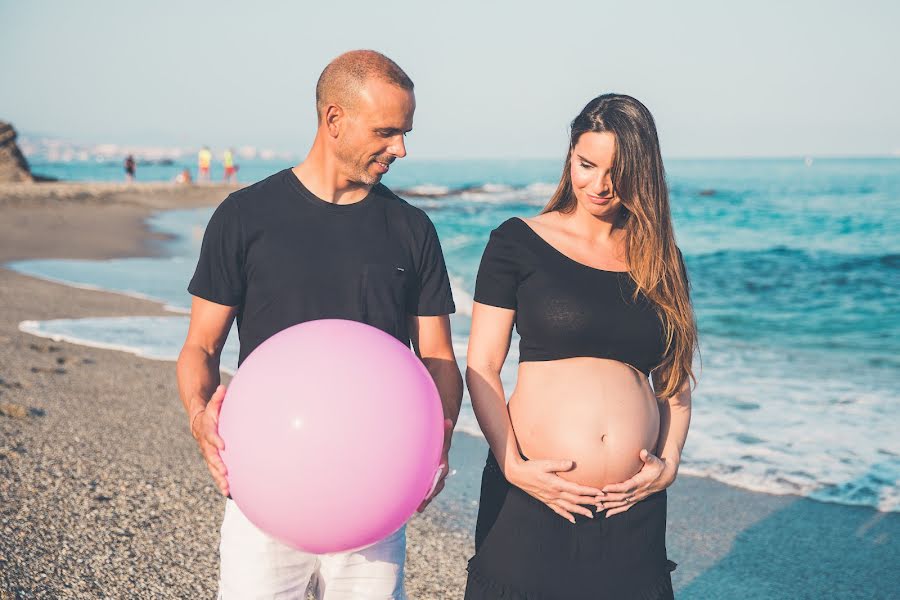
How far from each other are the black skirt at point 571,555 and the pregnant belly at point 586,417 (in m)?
0.14

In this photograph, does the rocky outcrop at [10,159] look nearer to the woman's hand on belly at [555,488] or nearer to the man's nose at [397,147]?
the man's nose at [397,147]

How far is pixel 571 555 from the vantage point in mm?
2551

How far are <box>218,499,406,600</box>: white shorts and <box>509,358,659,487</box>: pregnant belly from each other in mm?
544

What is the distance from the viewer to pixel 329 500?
2025 millimetres

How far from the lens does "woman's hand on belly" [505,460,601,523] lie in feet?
8.16

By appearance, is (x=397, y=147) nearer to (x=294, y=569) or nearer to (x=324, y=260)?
(x=324, y=260)

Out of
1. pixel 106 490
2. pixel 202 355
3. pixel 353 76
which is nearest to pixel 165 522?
pixel 106 490

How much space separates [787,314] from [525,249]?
11.7 meters

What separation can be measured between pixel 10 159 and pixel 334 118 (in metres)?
34.5

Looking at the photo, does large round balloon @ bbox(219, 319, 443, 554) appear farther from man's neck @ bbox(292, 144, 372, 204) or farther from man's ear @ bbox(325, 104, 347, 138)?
man's ear @ bbox(325, 104, 347, 138)

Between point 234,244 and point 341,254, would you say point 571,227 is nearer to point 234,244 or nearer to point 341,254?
point 341,254

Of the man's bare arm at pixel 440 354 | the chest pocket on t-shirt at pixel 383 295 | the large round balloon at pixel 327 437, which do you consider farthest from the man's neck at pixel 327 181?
the large round balloon at pixel 327 437

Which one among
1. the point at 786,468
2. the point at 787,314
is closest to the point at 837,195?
the point at 787,314

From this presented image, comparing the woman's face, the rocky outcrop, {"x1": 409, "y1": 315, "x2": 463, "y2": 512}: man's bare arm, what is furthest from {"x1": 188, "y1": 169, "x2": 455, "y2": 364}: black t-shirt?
the rocky outcrop
